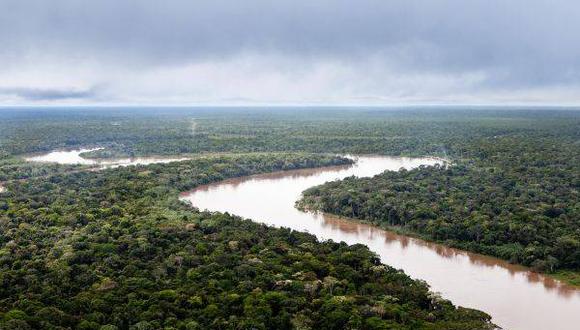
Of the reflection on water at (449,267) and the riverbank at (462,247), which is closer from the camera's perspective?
the reflection on water at (449,267)

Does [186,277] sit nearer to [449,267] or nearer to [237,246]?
[237,246]

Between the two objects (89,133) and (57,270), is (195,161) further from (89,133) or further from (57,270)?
(89,133)

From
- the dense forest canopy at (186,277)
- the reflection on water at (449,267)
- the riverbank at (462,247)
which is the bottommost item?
the reflection on water at (449,267)

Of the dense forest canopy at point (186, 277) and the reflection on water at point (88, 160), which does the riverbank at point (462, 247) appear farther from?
the reflection on water at point (88, 160)

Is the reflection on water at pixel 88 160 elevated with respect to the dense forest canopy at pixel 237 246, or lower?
A: lower

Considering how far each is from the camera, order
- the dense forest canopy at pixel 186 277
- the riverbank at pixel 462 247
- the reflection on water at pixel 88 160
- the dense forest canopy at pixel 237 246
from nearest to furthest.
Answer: the dense forest canopy at pixel 186 277
the dense forest canopy at pixel 237 246
the riverbank at pixel 462 247
the reflection on water at pixel 88 160

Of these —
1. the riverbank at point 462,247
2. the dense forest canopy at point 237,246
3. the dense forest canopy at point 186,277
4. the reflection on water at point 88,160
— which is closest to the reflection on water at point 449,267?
the riverbank at point 462,247

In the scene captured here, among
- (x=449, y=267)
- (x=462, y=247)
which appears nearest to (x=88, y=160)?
(x=462, y=247)

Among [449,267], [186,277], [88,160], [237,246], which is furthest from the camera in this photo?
[88,160]

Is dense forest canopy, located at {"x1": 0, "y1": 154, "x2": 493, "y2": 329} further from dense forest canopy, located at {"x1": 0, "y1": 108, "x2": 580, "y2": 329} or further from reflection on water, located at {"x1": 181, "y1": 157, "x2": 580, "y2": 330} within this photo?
reflection on water, located at {"x1": 181, "y1": 157, "x2": 580, "y2": 330}
